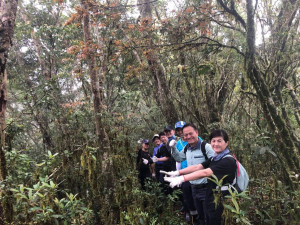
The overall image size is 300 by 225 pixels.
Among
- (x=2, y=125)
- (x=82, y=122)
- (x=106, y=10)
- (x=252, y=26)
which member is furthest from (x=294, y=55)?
(x=2, y=125)

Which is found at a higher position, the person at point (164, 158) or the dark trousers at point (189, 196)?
the person at point (164, 158)

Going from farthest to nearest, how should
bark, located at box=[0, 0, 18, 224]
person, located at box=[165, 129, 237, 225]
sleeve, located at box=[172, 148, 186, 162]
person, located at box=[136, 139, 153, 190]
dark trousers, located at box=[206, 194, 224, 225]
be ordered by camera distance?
person, located at box=[136, 139, 153, 190] → sleeve, located at box=[172, 148, 186, 162] → bark, located at box=[0, 0, 18, 224] → dark trousers, located at box=[206, 194, 224, 225] → person, located at box=[165, 129, 237, 225]

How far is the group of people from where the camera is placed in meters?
2.44

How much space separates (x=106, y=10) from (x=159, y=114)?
189 inches

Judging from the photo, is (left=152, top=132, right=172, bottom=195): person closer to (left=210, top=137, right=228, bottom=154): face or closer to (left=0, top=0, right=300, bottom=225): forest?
(left=0, top=0, right=300, bottom=225): forest

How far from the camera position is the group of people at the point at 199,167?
2.44m

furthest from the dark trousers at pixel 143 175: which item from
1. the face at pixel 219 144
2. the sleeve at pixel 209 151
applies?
the face at pixel 219 144

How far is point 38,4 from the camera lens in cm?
1066

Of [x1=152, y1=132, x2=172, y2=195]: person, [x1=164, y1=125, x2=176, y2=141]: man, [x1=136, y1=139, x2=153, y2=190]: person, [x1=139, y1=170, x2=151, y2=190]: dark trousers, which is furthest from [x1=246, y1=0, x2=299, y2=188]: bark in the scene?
[x1=139, y1=170, x2=151, y2=190]: dark trousers

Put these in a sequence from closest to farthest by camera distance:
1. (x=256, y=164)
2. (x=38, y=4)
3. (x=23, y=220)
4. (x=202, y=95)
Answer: (x=23, y=220), (x=256, y=164), (x=202, y=95), (x=38, y=4)

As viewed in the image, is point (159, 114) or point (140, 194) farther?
point (159, 114)

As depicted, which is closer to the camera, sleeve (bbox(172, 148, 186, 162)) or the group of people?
the group of people

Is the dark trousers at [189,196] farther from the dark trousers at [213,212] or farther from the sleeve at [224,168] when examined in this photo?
the sleeve at [224,168]

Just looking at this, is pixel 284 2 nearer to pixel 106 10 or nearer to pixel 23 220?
pixel 106 10
